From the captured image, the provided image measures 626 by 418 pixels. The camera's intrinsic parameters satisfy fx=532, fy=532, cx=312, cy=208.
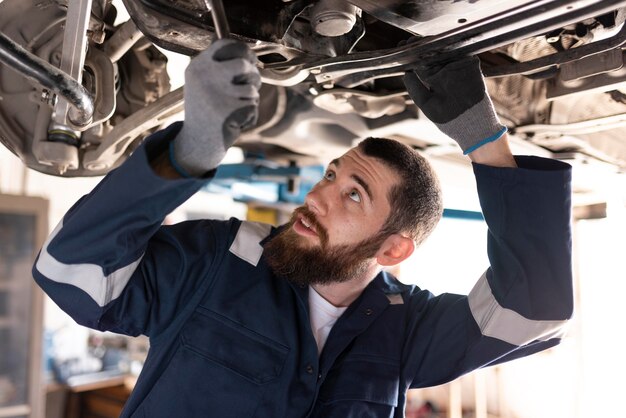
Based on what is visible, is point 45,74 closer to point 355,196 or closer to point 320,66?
point 320,66

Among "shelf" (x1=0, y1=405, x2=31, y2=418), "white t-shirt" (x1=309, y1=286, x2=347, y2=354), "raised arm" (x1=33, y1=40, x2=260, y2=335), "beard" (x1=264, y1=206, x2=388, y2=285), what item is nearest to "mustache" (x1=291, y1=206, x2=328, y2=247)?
"beard" (x1=264, y1=206, x2=388, y2=285)

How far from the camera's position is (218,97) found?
63cm

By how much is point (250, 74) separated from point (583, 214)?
189 centimetres

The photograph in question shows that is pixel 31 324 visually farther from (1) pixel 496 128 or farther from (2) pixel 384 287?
(1) pixel 496 128

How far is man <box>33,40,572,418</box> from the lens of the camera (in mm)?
756

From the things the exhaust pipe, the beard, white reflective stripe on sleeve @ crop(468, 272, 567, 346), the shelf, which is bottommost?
A: the shelf

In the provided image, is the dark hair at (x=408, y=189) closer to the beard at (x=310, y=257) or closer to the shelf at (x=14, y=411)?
the beard at (x=310, y=257)

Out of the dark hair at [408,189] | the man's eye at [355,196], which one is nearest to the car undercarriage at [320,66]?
the dark hair at [408,189]

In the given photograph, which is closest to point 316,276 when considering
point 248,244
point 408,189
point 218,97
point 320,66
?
point 248,244

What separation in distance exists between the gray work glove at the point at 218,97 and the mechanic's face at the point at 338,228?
0.41m

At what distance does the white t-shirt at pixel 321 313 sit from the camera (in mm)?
1115

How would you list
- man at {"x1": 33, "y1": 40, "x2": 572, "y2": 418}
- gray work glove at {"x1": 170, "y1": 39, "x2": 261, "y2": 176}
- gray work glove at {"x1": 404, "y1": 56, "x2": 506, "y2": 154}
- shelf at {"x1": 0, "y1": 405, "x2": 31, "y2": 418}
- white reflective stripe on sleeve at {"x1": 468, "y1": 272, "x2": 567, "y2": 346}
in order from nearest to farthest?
1. gray work glove at {"x1": 170, "y1": 39, "x2": 261, "y2": 176}
2. man at {"x1": 33, "y1": 40, "x2": 572, "y2": 418}
3. gray work glove at {"x1": 404, "y1": 56, "x2": 506, "y2": 154}
4. white reflective stripe on sleeve at {"x1": 468, "y1": 272, "x2": 567, "y2": 346}
5. shelf at {"x1": 0, "y1": 405, "x2": 31, "y2": 418}

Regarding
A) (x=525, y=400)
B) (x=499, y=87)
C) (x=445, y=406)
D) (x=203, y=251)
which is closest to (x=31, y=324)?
(x=203, y=251)

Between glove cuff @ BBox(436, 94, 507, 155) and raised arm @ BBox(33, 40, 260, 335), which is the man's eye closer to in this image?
glove cuff @ BBox(436, 94, 507, 155)
